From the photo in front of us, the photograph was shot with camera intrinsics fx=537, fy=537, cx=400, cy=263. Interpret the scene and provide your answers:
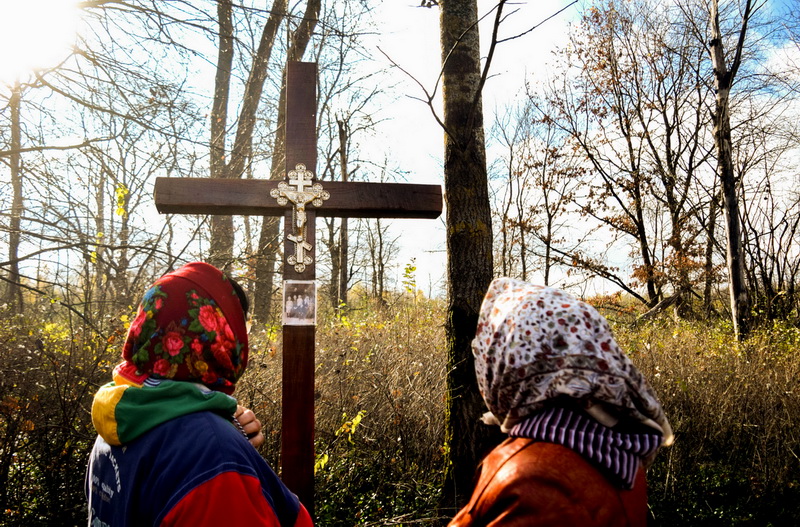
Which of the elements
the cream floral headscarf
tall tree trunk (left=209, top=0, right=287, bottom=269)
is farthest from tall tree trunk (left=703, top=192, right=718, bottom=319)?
the cream floral headscarf

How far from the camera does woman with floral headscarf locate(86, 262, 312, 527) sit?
1282 mm

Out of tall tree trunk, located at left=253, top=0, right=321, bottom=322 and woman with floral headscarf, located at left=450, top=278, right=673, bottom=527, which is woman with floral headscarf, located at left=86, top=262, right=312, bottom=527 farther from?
tall tree trunk, located at left=253, top=0, right=321, bottom=322

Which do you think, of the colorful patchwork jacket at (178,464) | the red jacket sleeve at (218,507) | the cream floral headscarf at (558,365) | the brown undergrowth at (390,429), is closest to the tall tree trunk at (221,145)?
the brown undergrowth at (390,429)

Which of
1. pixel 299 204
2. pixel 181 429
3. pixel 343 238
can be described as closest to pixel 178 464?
pixel 181 429

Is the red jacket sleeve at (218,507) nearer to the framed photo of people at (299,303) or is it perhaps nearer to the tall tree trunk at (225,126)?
the framed photo of people at (299,303)

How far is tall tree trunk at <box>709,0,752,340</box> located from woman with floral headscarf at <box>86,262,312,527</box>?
395 inches

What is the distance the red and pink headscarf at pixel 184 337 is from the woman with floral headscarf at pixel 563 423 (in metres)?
0.76

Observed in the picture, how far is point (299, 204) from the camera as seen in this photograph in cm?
302

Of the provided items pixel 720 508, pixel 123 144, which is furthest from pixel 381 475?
pixel 123 144

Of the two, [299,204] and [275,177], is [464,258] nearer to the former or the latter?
[299,204]

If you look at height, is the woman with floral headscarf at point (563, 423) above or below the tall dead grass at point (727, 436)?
above

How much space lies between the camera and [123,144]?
5.99 meters

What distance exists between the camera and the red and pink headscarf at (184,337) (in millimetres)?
1477

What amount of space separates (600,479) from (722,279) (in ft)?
49.7
